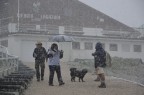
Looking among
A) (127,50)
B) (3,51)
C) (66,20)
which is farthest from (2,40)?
(3,51)

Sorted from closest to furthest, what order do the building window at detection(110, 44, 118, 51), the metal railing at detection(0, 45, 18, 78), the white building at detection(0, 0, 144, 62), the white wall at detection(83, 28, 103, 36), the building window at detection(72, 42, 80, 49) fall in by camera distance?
the metal railing at detection(0, 45, 18, 78) < the white building at detection(0, 0, 144, 62) < the building window at detection(72, 42, 80, 49) < the building window at detection(110, 44, 118, 51) < the white wall at detection(83, 28, 103, 36)

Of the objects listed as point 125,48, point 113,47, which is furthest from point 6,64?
point 125,48

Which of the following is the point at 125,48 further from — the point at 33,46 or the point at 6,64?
the point at 6,64

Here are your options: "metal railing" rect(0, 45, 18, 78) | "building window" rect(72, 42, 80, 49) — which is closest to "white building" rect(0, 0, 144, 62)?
"building window" rect(72, 42, 80, 49)

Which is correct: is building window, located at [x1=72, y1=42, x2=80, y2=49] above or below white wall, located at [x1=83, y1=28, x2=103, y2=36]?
below

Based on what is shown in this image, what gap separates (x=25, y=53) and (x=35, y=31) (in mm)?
2646

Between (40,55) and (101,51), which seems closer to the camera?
(101,51)

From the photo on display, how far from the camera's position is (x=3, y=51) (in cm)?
1902

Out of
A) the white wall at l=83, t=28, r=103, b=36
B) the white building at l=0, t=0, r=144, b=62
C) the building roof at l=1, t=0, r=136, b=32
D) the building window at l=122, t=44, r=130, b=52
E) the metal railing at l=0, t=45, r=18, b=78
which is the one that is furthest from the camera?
the building roof at l=1, t=0, r=136, b=32

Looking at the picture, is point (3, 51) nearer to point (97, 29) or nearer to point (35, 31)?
point (35, 31)

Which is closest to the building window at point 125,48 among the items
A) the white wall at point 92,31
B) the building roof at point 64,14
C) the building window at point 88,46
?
the white wall at point 92,31

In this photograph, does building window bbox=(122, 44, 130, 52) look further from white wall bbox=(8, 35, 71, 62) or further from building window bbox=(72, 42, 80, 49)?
white wall bbox=(8, 35, 71, 62)

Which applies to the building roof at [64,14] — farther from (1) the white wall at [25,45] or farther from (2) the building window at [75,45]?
(1) the white wall at [25,45]

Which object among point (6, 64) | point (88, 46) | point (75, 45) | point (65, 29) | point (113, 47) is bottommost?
point (6, 64)
